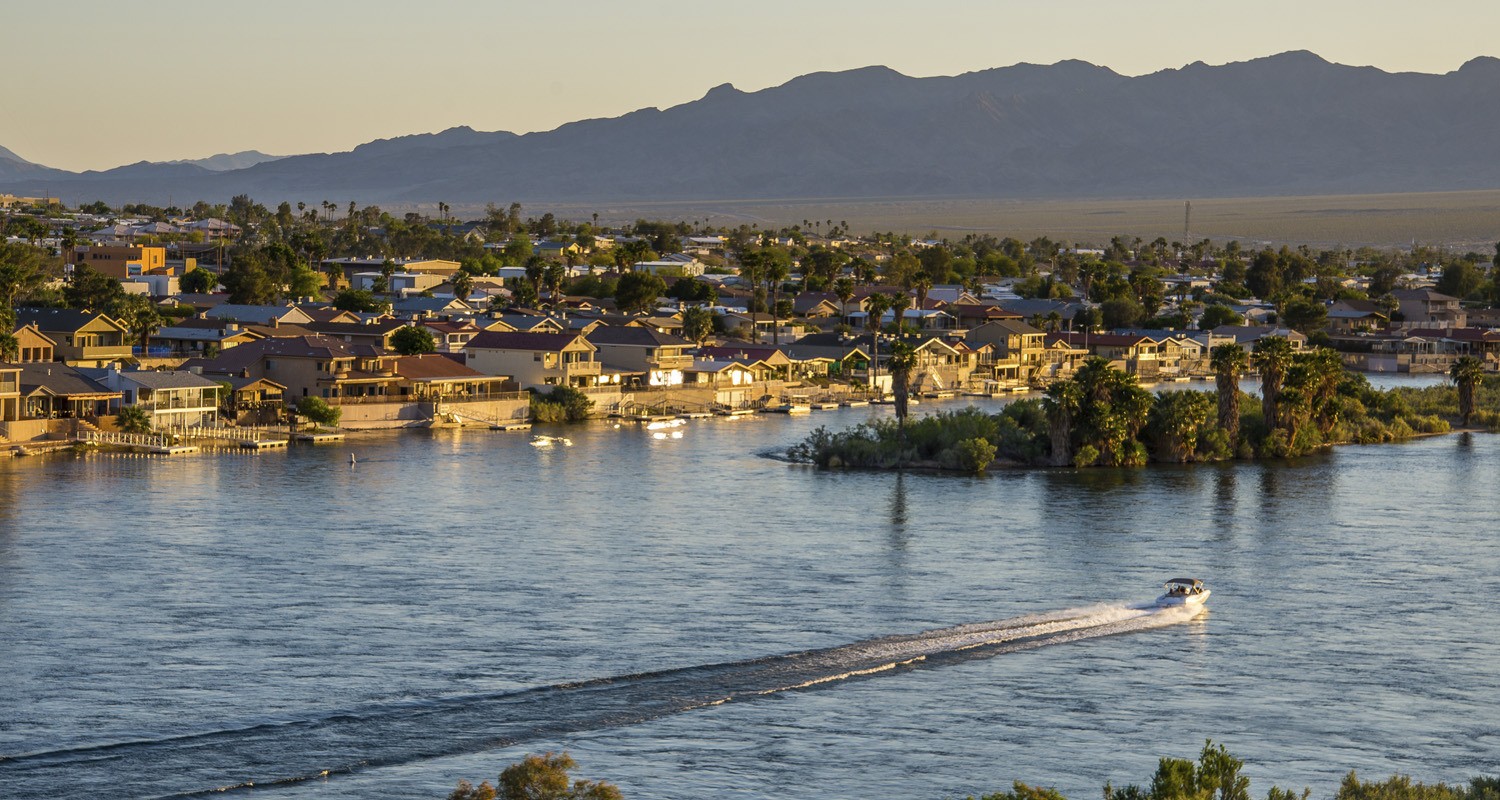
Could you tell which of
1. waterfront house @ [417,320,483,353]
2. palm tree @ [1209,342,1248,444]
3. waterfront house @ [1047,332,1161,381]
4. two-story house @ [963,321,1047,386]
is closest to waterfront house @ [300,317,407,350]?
waterfront house @ [417,320,483,353]

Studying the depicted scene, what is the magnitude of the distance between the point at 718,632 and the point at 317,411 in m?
36.7

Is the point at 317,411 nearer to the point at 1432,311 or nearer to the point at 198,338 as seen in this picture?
the point at 198,338

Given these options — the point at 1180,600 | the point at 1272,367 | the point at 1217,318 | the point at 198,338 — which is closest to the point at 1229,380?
the point at 1272,367

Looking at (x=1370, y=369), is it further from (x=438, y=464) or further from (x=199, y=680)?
(x=199, y=680)

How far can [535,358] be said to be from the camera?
80750 millimetres

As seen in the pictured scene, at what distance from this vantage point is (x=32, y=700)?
31250 millimetres

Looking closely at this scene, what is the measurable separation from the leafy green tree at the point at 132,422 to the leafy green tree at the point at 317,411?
20.6 feet

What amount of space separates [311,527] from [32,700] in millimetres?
17726

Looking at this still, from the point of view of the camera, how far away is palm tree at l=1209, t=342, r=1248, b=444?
220ft

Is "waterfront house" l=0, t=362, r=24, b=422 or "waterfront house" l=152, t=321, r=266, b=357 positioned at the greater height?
"waterfront house" l=152, t=321, r=266, b=357

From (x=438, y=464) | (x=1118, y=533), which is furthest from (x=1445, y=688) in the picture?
(x=438, y=464)

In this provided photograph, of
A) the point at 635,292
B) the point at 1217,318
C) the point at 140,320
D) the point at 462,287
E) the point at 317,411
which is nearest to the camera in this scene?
the point at 317,411

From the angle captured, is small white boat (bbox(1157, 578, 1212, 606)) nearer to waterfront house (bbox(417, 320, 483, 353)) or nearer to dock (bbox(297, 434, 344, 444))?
dock (bbox(297, 434, 344, 444))

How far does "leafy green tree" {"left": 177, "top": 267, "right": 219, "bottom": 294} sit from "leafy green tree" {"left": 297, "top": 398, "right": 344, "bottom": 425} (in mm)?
37847
